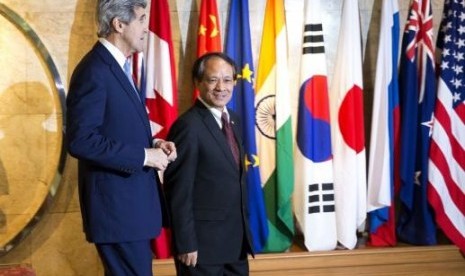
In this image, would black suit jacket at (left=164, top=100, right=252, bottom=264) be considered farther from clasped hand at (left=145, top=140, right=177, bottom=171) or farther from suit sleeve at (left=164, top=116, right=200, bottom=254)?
clasped hand at (left=145, top=140, right=177, bottom=171)

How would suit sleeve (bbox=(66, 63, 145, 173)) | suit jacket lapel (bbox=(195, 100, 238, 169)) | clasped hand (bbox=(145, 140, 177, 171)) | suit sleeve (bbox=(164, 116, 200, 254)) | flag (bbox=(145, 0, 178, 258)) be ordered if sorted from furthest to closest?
1. flag (bbox=(145, 0, 178, 258))
2. suit jacket lapel (bbox=(195, 100, 238, 169))
3. suit sleeve (bbox=(164, 116, 200, 254))
4. clasped hand (bbox=(145, 140, 177, 171))
5. suit sleeve (bbox=(66, 63, 145, 173))

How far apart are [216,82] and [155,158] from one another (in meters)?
0.63

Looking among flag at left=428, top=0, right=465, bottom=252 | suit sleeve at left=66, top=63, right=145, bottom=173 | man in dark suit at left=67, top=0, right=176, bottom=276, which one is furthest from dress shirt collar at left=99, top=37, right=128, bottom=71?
flag at left=428, top=0, right=465, bottom=252

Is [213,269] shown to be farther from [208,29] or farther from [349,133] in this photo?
[208,29]

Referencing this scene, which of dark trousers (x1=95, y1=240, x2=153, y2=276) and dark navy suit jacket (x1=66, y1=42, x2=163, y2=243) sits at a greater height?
dark navy suit jacket (x1=66, y1=42, x2=163, y2=243)

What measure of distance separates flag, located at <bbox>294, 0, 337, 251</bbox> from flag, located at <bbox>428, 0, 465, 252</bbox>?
67cm

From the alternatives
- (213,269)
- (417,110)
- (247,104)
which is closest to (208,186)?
(213,269)

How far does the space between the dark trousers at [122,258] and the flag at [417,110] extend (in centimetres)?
223

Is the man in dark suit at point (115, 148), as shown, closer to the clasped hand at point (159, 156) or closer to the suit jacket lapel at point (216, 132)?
the clasped hand at point (159, 156)

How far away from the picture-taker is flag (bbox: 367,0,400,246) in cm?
359

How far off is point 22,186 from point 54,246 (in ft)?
1.43

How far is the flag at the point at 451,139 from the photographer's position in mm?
3588

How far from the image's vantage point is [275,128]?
362 centimetres

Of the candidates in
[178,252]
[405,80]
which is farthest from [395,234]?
[178,252]
